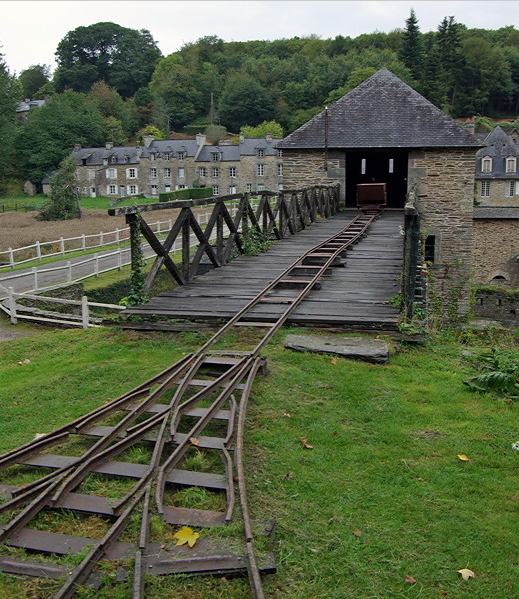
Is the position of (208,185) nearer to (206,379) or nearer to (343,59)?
(343,59)

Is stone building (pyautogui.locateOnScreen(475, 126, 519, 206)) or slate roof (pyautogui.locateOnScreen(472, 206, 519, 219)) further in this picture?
stone building (pyautogui.locateOnScreen(475, 126, 519, 206))

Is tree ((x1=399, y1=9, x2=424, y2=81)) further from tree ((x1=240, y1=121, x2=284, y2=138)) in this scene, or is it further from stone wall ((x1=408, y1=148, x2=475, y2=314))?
stone wall ((x1=408, y1=148, x2=475, y2=314))

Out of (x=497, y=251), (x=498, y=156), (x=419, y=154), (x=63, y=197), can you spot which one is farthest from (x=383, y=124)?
(x=498, y=156)

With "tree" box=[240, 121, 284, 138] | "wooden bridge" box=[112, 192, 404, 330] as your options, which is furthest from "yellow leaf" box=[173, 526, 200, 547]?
"tree" box=[240, 121, 284, 138]

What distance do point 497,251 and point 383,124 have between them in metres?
18.0

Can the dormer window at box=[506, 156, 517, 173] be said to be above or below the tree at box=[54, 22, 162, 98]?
below

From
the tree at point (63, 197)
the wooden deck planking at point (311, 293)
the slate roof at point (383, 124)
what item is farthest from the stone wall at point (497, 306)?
the tree at point (63, 197)

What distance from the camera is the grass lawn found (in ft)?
12.2

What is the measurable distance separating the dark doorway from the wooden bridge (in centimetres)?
1170

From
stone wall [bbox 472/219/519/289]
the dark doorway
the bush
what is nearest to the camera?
the dark doorway

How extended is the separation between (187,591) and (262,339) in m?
4.34

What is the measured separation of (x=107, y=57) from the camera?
13825 centimetres

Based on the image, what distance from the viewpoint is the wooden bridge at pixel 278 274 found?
8586mm

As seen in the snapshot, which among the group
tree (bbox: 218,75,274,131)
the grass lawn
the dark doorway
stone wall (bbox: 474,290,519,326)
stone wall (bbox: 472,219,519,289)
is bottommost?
stone wall (bbox: 474,290,519,326)
